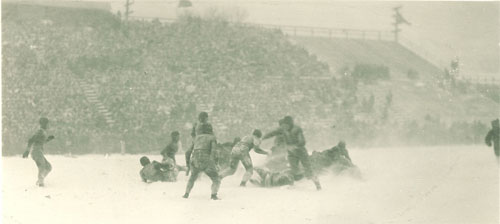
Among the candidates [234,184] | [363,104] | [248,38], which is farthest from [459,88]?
[234,184]

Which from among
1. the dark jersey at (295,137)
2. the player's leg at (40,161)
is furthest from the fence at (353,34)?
the dark jersey at (295,137)

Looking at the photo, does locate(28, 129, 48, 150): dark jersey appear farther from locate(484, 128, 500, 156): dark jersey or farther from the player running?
locate(484, 128, 500, 156): dark jersey

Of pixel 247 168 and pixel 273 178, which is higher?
pixel 247 168

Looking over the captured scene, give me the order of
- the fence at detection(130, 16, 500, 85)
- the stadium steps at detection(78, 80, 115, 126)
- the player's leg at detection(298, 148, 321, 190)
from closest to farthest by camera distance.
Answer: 1. the player's leg at detection(298, 148, 321, 190)
2. the stadium steps at detection(78, 80, 115, 126)
3. the fence at detection(130, 16, 500, 85)

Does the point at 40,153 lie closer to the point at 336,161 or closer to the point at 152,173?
the point at 152,173

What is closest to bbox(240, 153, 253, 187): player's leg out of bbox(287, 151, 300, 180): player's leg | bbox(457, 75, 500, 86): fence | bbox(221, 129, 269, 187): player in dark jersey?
bbox(221, 129, 269, 187): player in dark jersey

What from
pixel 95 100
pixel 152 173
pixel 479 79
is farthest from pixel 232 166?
pixel 479 79

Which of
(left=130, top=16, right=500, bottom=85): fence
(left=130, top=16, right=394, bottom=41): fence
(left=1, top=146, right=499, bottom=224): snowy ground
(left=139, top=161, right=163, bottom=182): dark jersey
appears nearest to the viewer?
(left=1, top=146, right=499, bottom=224): snowy ground
